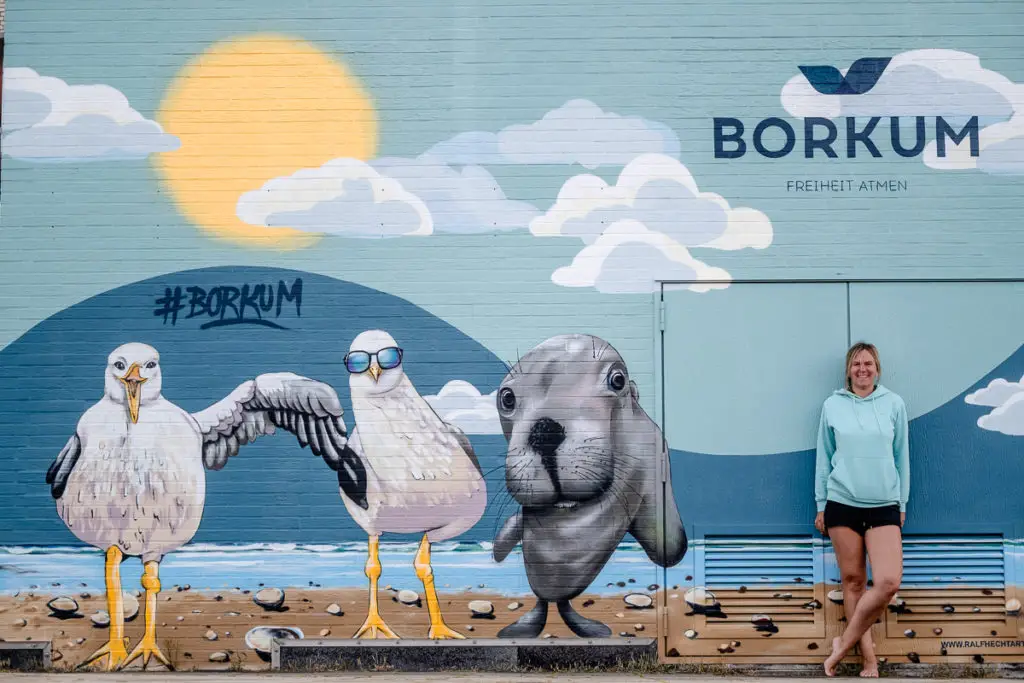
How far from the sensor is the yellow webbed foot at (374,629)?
789 centimetres

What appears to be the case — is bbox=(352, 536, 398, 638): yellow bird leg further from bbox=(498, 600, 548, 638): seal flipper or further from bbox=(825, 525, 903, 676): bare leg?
bbox=(825, 525, 903, 676): bare leg

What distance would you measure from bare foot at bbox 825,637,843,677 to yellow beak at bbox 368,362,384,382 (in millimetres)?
3455

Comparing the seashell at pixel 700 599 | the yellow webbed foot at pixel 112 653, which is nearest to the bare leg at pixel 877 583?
the seashell at pixel 700 599

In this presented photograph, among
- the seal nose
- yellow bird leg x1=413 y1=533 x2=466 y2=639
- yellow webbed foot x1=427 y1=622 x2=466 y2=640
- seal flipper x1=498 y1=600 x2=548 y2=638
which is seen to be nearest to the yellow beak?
the seal nose

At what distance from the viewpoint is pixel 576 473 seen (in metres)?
7.97

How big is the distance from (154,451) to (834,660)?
4671mm

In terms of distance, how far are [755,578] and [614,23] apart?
3.86m

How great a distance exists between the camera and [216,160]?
815cm

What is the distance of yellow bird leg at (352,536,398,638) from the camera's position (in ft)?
25.9

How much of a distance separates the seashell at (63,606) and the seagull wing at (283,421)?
4.19 feet

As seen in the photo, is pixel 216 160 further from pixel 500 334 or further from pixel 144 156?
pixel 500 334

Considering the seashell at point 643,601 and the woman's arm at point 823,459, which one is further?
the seashell at point 643,601

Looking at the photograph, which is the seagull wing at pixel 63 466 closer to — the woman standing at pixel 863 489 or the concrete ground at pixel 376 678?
the concrete ground at pixel 376 678

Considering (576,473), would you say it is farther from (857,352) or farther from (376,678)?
(857,352)
